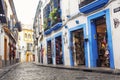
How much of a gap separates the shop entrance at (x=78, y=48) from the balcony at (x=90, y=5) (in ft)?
9.27

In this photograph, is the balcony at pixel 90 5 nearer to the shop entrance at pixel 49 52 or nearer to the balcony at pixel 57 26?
the balcony at pixel 57 26

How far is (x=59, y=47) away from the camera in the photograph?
71.9 feet

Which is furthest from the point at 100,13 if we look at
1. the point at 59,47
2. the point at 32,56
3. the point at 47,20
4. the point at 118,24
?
the point at 32,56

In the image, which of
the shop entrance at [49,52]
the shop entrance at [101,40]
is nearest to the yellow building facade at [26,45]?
the shop entrance at [49,52]

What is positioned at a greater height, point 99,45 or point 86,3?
point 86,3

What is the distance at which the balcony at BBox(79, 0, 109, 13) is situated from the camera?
1290 cm

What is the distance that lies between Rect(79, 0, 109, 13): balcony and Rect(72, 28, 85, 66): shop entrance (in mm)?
2826

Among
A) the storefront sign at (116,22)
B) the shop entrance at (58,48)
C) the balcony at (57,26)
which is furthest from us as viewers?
the shop entrance at (58,48)

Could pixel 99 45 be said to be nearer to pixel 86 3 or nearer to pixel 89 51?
pixel 89 51

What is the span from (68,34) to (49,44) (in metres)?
8.22

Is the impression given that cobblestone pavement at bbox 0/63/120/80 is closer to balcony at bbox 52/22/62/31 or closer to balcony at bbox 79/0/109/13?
balcony at bbox 79/0/109/13

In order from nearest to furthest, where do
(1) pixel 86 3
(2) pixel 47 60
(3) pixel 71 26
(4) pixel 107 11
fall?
(4) pixel 107 11 < (1) pixel 86 3 < (3) pixel 71 26 < (2) pixel 47 60

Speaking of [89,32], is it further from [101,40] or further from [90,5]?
[90,5]

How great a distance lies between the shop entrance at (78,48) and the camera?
17.3m
